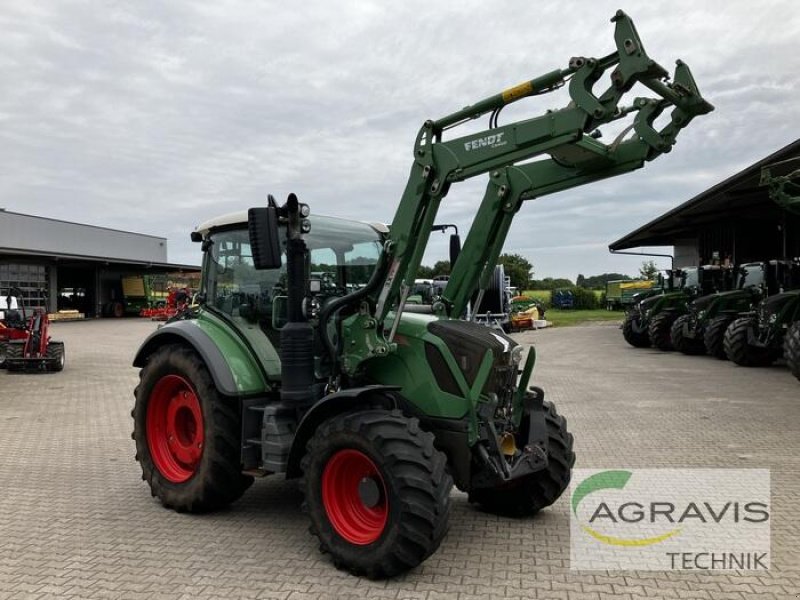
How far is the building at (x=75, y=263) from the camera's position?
37.4m

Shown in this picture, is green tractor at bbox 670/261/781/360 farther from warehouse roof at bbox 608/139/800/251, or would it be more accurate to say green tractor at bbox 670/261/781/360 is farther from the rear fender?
the rear fender

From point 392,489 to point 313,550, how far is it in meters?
0.99

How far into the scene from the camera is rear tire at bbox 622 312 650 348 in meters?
20.8

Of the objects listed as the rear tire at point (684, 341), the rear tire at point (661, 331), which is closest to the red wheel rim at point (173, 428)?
the rear tire at point (684, 341)

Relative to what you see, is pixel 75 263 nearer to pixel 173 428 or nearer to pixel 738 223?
pixel 738 223

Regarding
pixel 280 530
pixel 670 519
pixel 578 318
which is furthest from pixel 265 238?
pixel 578 318

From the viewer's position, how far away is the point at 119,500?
564cm

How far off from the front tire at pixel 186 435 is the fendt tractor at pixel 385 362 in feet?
0.04

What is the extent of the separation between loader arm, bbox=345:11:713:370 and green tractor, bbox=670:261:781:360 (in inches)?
536

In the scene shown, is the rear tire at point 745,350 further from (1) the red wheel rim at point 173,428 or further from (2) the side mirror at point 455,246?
(1) the red wheel rim at point 173,428

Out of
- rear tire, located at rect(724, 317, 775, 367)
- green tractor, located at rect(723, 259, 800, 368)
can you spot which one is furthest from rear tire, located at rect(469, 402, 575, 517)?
rear tire, located at rect(724, 317, 775, 367)

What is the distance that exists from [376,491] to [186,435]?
7.44 feet

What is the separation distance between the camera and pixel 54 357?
14.6 meters

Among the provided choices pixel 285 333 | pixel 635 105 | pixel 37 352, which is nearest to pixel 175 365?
pixel 285 333
